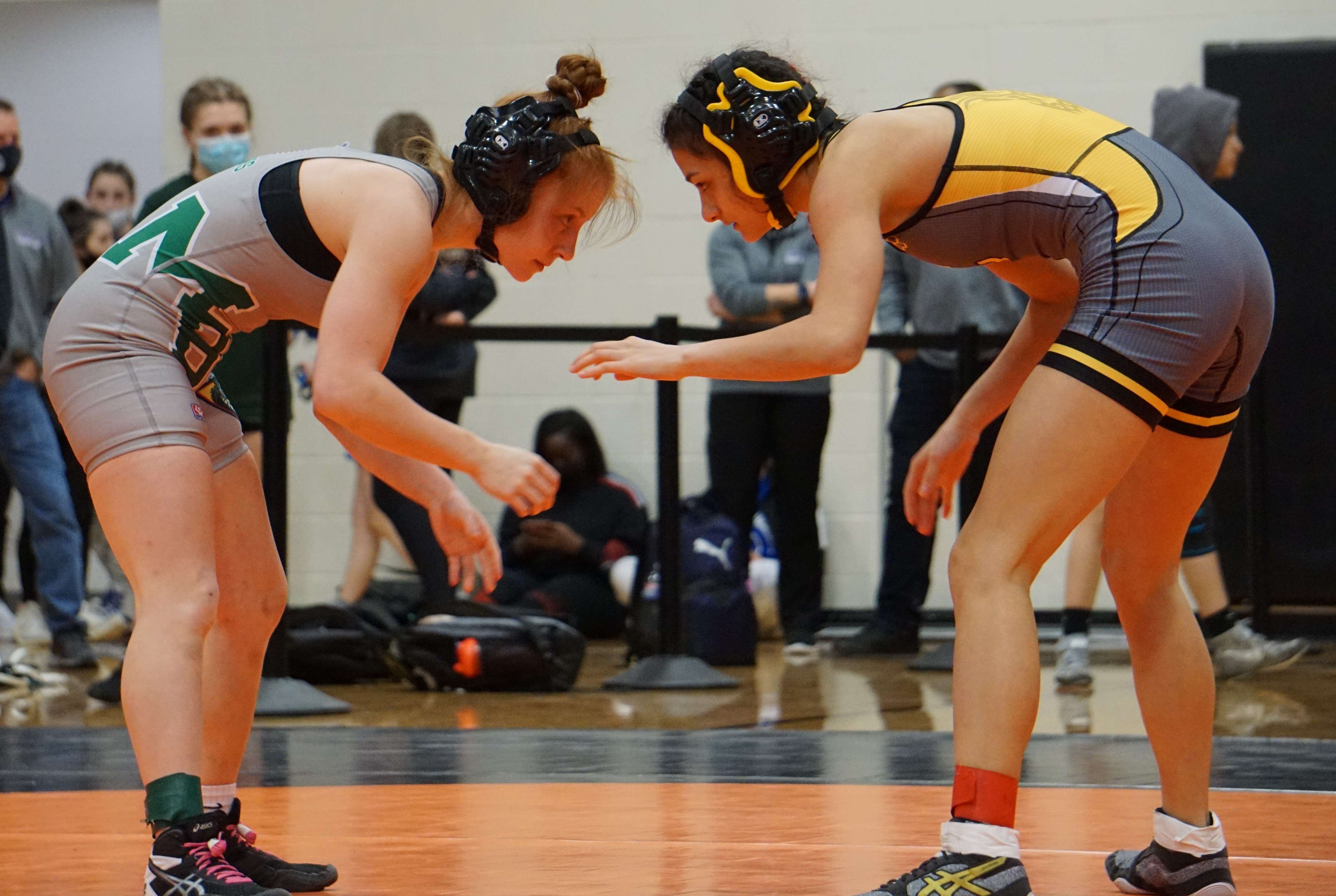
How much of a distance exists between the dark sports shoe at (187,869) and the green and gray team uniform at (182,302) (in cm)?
53

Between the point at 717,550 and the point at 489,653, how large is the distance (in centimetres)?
118

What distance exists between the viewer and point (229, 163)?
5.01 metres

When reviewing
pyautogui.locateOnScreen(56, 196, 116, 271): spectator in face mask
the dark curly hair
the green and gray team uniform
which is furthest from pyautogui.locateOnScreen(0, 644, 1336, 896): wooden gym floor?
pyautogui.locateOnScreen(56, 196, 116, 271): spectator in face mask

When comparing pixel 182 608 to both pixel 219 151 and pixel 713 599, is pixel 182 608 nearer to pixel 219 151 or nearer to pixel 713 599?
pixel 219 151

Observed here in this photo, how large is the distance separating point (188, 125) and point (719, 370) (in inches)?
132

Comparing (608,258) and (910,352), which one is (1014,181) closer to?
(910,352)

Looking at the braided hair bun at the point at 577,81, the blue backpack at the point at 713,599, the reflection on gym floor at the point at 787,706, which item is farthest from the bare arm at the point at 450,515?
the blue backpack at the point at 713,599

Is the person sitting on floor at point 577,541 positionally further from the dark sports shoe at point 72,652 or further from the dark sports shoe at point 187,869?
the dark sports shoe at point 187,869

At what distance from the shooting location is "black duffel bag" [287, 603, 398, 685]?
5035 millimetres

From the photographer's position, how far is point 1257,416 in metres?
5.71

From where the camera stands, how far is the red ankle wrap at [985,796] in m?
2.13

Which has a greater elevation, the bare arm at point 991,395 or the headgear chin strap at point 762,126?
the headgear chin strap at point 762,126

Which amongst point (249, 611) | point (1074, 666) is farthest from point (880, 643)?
point (249, 611)

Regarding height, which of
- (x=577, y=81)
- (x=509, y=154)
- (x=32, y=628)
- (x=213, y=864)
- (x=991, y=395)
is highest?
(x=577, y=81)
